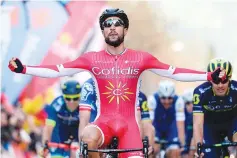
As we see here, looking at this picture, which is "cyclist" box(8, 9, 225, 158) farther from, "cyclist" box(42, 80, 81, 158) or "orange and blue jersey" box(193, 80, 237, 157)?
"cyclist" box(42, 80, 81, 158)

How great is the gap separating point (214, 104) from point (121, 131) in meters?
2.36

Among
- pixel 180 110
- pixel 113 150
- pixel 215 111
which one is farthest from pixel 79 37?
pixel 113 150

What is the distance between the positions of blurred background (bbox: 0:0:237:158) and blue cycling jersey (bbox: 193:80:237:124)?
28.6 ft

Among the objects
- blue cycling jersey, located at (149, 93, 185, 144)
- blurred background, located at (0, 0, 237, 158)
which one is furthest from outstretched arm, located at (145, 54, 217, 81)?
blurred background, located at (0, 0, 237, 158)

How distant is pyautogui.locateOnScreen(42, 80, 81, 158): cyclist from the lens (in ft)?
38.0

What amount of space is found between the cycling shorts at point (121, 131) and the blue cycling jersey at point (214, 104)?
6.06 feet

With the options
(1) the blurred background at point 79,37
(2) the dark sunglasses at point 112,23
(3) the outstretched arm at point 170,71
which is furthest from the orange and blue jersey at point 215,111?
(1) the blurred background at point 79,37

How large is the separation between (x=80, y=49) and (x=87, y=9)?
97cm

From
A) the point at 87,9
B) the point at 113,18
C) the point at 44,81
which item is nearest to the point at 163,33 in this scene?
the point at 87,9

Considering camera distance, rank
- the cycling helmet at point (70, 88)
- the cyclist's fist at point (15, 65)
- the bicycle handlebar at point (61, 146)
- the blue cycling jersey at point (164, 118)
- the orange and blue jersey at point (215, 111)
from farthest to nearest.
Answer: the blue cycling jersey at point (164, 118) → the cycling helmet at point (70, 88) → the bicycle handlebar at point (61, 146) → the orange and blue jersey at point (215, 111) → the cyclist's fist at point (15, 65)

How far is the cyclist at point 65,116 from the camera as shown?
11586 millimetres

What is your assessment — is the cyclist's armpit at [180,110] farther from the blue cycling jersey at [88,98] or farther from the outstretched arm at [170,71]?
the outstretched arm at [170,71]

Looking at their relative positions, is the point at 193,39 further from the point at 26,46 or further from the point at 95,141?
the point at 95,141

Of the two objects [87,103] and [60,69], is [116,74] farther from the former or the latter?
[87,103]
